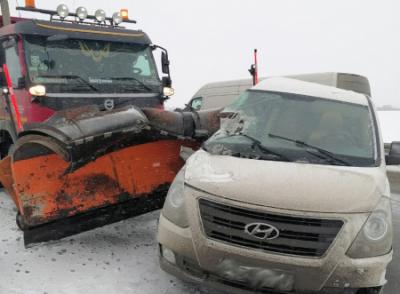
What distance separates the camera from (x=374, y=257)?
9.82ft

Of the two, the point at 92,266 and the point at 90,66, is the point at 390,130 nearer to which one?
the point at 90,66

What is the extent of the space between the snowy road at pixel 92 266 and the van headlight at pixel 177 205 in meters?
0.77

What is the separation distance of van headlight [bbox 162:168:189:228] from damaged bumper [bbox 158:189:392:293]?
6.4 inches

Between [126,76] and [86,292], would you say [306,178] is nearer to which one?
[86,292]

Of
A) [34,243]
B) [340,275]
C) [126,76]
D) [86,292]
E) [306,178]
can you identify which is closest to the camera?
[340,275]

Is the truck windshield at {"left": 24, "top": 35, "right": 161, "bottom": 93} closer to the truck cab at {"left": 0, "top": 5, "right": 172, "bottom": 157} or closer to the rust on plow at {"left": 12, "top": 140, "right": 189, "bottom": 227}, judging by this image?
the truck cab at {"left": 0, "top": 5, "right": 172, "bottom": 157}

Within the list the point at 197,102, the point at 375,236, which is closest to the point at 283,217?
the point at 375,236

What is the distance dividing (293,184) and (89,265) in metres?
2.26

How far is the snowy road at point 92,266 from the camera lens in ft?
12.1

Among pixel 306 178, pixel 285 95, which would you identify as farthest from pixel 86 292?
pixel 285 95

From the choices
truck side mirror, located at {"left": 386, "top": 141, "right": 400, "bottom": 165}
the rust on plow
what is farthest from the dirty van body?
the rust on plow

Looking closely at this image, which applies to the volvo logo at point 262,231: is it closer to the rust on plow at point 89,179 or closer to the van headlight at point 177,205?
the van headlight at point 177,205

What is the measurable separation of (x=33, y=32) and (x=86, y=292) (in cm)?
410

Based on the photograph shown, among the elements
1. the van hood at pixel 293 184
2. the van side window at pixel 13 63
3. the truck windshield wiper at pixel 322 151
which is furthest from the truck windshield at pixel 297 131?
the van side window at pixel 13 63
